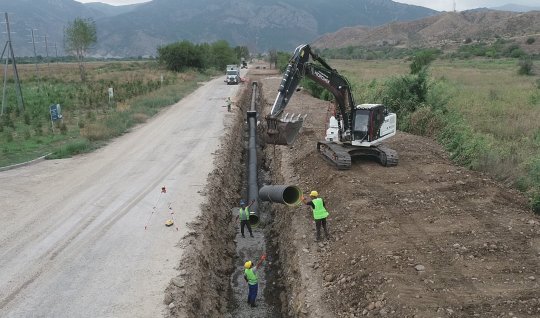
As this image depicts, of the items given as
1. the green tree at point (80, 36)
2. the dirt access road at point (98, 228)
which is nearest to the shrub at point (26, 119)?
the dirt access road at point (98, 228)

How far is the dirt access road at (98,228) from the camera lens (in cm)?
993

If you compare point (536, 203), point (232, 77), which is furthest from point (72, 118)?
point (536, 203)

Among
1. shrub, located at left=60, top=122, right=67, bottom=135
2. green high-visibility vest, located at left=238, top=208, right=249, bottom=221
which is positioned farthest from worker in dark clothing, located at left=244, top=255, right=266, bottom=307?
shrub, located at left=60, top=122, right=67, bottom=135

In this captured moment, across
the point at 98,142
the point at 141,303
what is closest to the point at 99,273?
the point at 141,303

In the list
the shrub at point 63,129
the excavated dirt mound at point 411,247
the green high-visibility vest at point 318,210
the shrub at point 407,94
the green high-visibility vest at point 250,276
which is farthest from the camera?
the shrub at point 63,129

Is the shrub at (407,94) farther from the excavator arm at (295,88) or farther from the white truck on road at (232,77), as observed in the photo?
the white truck on road at (232,77)

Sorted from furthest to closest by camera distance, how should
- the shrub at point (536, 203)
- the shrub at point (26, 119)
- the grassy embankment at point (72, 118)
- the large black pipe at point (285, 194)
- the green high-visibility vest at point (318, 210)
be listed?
the shrub at point (26, 119)
the grassy embankment at point (72, 118)
the large black pipe at point (285, 194)
the shrub at point (536, 203)
the green high-visibility vest at point (318, 210)

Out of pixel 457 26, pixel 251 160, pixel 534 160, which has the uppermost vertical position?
pixel 457 26

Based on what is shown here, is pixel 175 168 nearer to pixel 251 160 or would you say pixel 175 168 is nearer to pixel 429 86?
pixel 251 160

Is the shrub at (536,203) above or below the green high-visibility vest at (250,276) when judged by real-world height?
above

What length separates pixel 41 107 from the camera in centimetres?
3450

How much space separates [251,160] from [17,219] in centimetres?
1124

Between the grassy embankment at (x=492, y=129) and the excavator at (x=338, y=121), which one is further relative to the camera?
the grassy embankment at (x=492, y=129)

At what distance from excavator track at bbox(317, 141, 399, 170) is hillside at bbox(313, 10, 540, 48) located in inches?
4510
